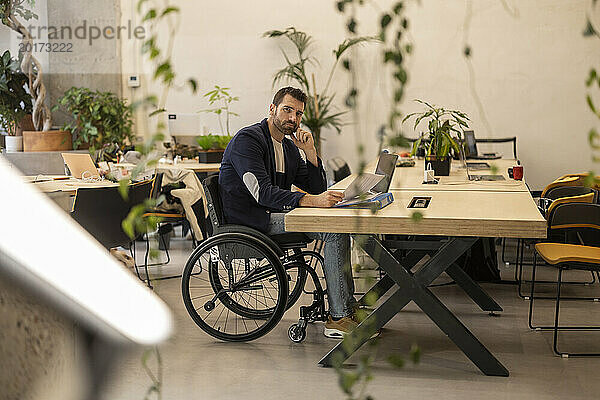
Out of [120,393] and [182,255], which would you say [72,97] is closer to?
[182,255]

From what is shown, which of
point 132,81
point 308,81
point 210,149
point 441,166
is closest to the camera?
point 441,166

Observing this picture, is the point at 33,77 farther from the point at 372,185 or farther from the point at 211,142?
the point at 372,185

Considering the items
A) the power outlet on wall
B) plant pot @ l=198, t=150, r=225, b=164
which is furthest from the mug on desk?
the power outlet on wall

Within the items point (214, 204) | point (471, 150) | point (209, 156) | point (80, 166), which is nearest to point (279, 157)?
point (214, 204)

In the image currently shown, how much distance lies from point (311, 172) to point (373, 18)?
4.84 metres

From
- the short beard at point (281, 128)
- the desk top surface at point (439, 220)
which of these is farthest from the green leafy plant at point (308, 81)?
the desk top surface at point (439, 220)

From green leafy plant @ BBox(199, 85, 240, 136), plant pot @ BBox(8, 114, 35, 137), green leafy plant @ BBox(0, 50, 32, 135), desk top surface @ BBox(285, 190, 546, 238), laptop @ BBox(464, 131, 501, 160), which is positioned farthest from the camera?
green leafy plant @ BBox(199, 85, 240, 136)

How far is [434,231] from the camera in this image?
311cm

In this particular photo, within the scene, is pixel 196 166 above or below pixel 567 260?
above

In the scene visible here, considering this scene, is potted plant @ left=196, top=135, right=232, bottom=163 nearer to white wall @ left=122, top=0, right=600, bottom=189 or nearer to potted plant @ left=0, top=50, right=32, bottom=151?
white wall @ left=122, top=0, right=600, bottom=189

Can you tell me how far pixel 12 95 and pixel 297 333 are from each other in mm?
4992

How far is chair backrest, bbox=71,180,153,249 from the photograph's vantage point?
4.28 metres

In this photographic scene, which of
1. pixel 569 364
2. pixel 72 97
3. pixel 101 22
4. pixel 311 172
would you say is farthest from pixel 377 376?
pixel 101 22

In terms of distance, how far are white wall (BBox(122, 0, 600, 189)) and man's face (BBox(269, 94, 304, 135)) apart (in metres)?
4.10
